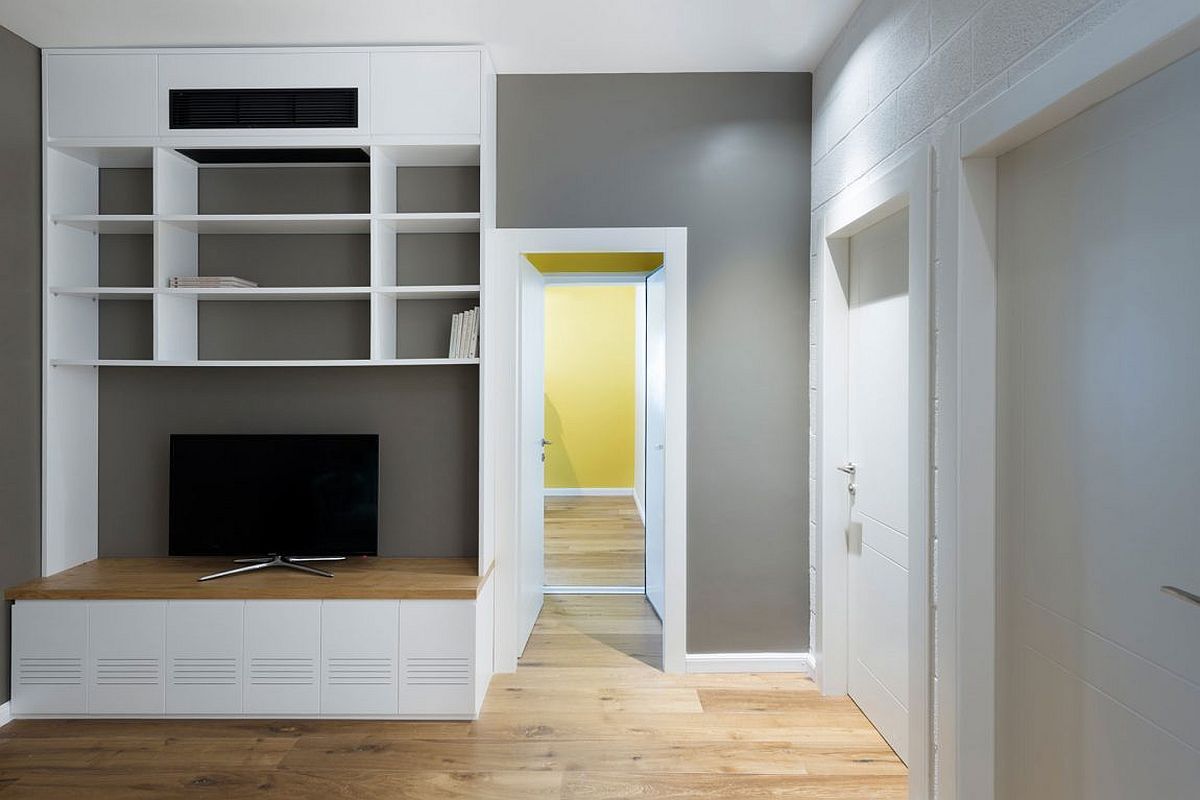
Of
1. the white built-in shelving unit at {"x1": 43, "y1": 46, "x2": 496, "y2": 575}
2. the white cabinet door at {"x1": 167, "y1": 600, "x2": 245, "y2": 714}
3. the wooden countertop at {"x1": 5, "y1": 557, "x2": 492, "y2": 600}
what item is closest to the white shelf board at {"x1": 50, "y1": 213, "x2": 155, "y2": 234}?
the white built-in shelving unit at {"x1": 43, "y1": 46, "x2": 496, "y2": 575}

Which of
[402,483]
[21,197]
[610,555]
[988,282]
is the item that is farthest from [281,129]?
[610,555]

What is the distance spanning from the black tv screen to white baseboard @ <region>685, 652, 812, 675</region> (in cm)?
150

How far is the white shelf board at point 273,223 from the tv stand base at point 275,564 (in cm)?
Answer: 137

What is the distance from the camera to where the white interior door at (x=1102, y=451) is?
1373 millimetres

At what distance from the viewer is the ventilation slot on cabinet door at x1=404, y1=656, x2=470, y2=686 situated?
115 inches

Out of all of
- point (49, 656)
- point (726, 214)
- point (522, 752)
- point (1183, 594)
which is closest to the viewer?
point (1183, 594)

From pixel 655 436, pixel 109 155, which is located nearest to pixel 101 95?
pixel 109 155

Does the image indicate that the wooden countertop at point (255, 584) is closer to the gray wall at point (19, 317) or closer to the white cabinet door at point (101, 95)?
the gray wall at point (19, 317)

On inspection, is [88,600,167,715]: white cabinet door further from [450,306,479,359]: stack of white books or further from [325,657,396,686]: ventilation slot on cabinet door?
[450,306,479,359]: stack of white books

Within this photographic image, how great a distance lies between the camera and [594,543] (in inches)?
233

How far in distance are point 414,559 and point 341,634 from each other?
51 cm

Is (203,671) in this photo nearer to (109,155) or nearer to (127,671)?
(127,671)

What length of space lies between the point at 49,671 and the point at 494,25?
2.97 meters

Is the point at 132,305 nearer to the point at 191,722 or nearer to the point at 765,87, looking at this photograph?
the point at 191,722
